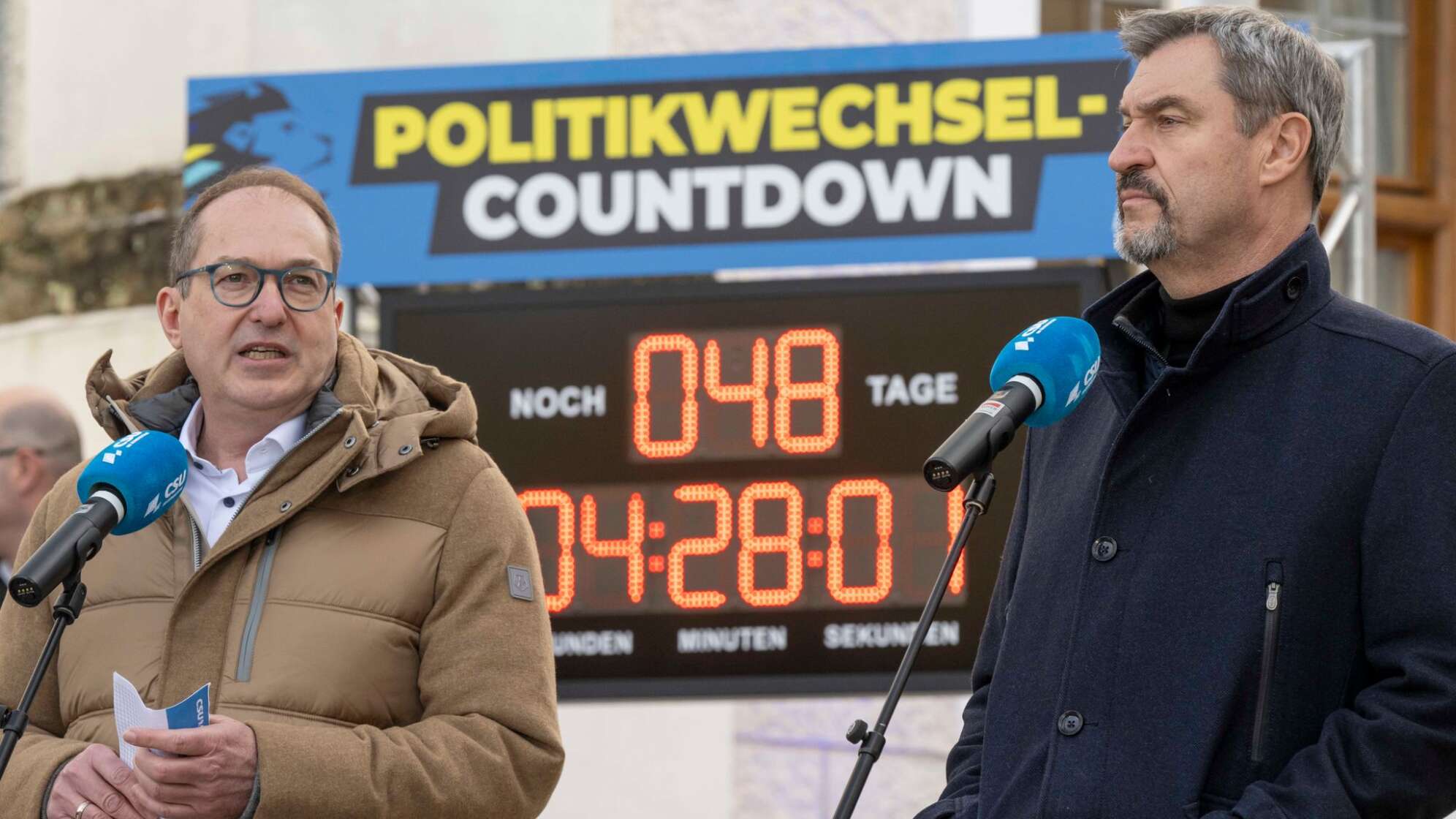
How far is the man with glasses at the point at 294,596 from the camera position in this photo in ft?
8.65

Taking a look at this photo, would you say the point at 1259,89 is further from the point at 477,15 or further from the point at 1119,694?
the point at 477,15

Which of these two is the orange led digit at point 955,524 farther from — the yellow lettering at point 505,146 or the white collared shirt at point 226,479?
the white collared shirt at point 226,479

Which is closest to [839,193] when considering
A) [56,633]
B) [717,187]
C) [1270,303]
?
[717,187]

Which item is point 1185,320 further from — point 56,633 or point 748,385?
point 748,385

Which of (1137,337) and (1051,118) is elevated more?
(1051,118)

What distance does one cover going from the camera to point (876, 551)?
5.30 metres

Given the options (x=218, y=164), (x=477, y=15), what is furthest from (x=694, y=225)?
(x=477, y=15)

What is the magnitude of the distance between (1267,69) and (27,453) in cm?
311

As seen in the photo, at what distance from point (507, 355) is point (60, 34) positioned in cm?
281

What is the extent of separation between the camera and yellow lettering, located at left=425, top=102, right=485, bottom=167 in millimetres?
5703

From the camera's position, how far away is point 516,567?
2867 millimetres

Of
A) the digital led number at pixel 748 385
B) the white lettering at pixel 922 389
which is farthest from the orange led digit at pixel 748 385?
the white lettering at pixel 922 389

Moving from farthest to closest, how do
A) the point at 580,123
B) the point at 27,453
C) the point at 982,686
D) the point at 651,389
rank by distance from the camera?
the point at 580,123 → the point at 651,389 → the point at 27,453 → the point at 982,686

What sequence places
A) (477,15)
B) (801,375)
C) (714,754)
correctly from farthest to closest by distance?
(477,15) → (714,754) → (801,375)
